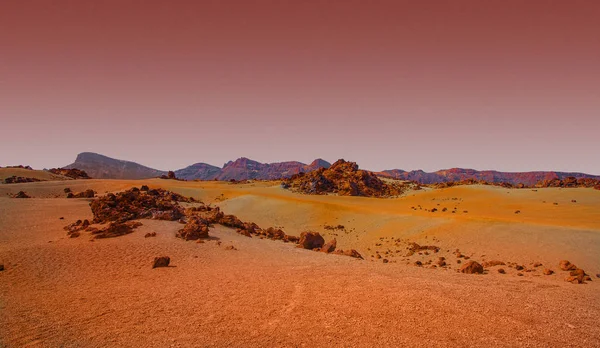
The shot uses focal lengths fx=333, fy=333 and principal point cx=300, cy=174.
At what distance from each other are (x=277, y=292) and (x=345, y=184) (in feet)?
146

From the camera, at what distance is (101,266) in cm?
1357

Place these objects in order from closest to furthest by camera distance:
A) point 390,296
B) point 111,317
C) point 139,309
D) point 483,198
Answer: point 111,317, point 139,309, point 390,296, point 483,198

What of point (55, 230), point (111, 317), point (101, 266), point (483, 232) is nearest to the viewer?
point (111, 317)

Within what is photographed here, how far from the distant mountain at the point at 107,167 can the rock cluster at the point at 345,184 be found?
133m

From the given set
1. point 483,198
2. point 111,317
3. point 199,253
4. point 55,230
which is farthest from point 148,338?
point 483,198

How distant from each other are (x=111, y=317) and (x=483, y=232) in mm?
22299

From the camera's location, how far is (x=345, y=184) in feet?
178

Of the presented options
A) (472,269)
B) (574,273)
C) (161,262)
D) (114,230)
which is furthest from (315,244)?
(574,273)

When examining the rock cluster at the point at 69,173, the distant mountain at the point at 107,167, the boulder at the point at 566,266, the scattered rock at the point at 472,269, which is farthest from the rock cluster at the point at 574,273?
the distant mountain at the point at 107,167

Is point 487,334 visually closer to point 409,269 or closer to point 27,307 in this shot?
point 409,269

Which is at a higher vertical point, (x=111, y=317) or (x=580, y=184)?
(x=580, y=184)

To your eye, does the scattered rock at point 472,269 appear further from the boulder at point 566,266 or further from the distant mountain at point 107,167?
the distant mountain at point 107,167

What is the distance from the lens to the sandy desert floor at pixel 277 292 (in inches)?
293

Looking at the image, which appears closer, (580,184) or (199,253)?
A: (199,253)
